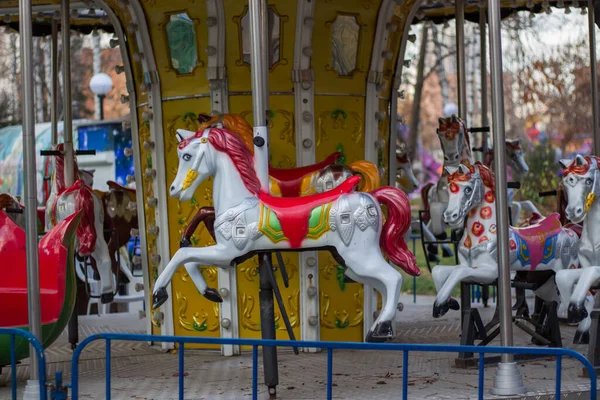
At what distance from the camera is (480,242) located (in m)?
8.09

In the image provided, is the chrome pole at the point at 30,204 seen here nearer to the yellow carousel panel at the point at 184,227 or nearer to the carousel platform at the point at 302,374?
the carousel platform at the point at 302,374

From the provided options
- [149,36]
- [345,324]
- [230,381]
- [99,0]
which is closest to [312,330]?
[345,324]

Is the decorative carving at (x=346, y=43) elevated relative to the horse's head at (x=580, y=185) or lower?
elevated

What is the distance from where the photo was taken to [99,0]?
30.5 ft

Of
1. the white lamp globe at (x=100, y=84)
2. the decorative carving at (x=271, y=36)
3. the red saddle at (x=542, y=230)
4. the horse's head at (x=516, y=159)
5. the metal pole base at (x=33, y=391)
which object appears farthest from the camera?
the white lamp globe at (x=100, y=84)

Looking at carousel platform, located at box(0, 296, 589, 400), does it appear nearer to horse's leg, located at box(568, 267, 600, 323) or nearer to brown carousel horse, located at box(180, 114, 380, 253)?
horse's leg, located at box(568, 267, 600, 323)

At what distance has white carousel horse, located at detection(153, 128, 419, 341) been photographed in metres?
7.14

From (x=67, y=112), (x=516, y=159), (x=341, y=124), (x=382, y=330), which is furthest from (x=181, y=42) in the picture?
(x=516, y=159)

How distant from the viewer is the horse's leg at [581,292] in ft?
24.8

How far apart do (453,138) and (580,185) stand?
2.44 m

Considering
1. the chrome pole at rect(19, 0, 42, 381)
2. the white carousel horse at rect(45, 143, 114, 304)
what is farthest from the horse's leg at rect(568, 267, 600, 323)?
the white carousel horse at rect(45, 143, 114, 304)

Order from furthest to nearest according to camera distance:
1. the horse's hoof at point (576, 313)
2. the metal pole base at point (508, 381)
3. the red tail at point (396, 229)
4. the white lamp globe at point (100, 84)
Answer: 1. the white lamp globe at point (100, 84)
2. the horse's hoof at point (576, 313)
3. the red tail at point (396, 229)
4. the metal pole base at point (508, 381)

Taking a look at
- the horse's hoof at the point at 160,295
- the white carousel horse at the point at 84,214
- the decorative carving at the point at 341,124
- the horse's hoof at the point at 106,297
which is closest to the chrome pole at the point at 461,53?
the decorative carving at the point at 341,124

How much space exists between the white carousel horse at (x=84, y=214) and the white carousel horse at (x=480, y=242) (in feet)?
10.9
